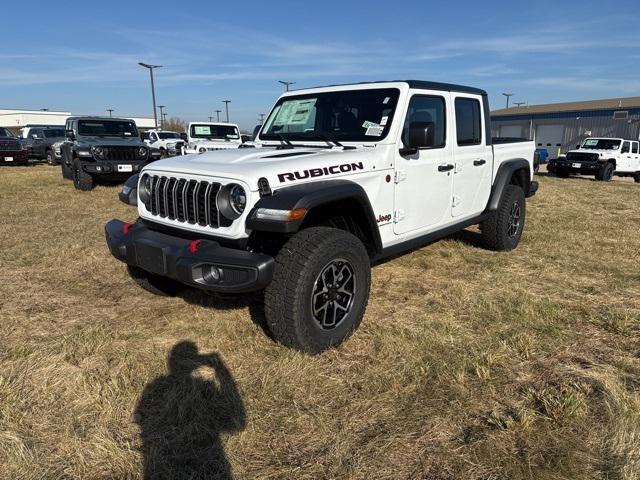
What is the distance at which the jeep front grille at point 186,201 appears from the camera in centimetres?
298

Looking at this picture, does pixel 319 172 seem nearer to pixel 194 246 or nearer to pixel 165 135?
pixel 194 246

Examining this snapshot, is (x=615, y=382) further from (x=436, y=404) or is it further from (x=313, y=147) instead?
(x=313, y=147)

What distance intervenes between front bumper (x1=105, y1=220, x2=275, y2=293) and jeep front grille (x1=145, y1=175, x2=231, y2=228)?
155 mm

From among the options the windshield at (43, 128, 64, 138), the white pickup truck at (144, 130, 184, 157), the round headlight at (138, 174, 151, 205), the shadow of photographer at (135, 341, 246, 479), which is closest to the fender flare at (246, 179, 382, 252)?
the shadow of photographer at (135, 341, 246, 479)

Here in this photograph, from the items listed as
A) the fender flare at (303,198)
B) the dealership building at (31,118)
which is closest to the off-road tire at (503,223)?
the fender flare at (303,198)

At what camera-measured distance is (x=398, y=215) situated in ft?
12.4

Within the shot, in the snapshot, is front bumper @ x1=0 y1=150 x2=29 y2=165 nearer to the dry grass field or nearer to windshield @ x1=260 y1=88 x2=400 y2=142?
the dry grass field

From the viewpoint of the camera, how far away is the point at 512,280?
459cm

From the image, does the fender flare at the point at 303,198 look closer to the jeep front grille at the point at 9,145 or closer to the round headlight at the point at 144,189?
the round headlight at the point at 144,189

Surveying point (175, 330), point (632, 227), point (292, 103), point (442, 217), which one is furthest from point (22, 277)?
point (632, 227)

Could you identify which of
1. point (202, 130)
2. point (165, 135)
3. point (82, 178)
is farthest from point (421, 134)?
point (165, 135)

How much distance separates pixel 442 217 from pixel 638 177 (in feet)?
56.7

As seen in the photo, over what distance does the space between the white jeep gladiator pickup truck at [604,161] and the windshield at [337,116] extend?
626 inches

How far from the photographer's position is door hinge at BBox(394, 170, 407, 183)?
3.67 metres
